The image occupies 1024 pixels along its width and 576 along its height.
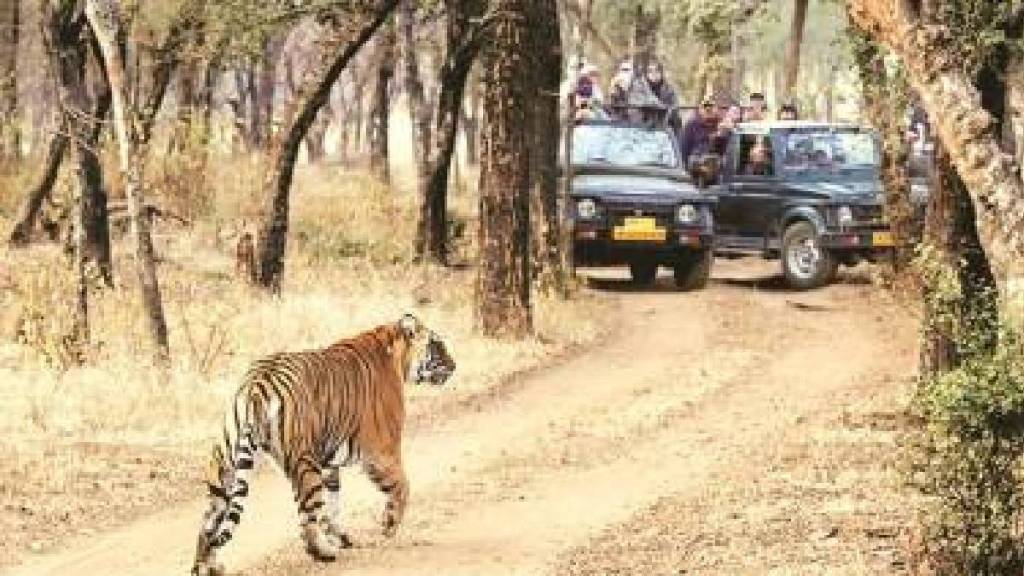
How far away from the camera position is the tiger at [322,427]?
8.79 m

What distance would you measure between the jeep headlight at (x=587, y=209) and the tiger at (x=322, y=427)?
1273cm

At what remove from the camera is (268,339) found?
55.4 ft

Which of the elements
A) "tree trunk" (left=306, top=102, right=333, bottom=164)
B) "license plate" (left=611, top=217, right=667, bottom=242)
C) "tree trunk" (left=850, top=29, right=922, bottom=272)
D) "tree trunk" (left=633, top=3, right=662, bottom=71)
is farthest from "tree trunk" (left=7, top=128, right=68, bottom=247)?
"tree trunk" (left=306, top=102, right=333, bottom=164)

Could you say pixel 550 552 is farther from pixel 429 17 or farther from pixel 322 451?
pixel 429 17

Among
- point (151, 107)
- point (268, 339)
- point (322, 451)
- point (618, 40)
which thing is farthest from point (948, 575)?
point (618, 40)

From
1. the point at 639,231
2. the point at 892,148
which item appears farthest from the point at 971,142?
the point at 639,231

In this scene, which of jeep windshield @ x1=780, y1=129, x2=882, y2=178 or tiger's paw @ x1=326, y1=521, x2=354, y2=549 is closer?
tiger's paw @ x1=326, y1=521, x2=354, y2=549

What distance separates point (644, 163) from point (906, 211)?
4.49 metres

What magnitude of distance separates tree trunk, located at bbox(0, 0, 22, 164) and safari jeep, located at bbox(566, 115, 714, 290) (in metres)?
8.10

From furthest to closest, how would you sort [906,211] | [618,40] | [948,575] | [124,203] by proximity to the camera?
[618,40] → [124,203] → [906,211] → [948,575]

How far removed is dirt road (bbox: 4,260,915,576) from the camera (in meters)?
9.66

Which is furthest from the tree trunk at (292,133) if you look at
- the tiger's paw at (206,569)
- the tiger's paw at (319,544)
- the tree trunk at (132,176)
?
the tiger's paw at (206,569)

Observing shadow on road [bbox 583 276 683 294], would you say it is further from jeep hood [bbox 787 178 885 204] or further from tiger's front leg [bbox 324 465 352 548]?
tiger's front leg [bbox 324 465 352 548]

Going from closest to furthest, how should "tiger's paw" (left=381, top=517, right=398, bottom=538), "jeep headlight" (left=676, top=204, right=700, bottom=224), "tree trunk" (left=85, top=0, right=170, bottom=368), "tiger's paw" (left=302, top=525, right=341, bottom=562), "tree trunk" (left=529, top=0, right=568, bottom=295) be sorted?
"tiger's paw" (left=302, top=525, right=341, bottom=562) → "tiger's paw" (left=381, top=517, right=398, bottom=538) → "tree trunk" (left=85, top=0, right=170, bottom=368) → "tree trunk" (left=529, top=0, right=568, bottom=295) → "jeep headlight" (left=676, top=204, right=700, bottom=224)
